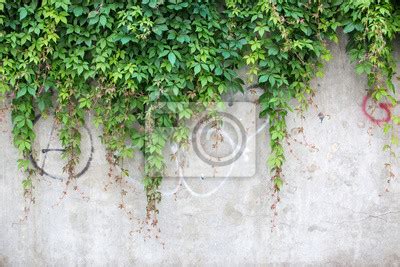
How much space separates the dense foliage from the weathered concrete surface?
20 centimetres

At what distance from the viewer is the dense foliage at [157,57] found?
12.0 feet

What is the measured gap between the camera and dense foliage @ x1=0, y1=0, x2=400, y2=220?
12.0 ft

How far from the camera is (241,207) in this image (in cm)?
410

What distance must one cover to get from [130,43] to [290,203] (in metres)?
1.78

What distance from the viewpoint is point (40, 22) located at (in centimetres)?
366

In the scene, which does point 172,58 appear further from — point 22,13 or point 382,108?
point 382,108

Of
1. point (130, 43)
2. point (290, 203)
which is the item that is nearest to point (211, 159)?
point (290, 203)

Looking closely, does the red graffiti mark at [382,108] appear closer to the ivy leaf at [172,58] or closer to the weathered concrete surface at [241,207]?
the weathered concrete surface at [241,207]

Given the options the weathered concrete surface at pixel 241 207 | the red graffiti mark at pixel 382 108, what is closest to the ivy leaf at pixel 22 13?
the weathered concrete surface at pixel 241 207

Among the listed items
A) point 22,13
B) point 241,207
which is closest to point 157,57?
point 22,13

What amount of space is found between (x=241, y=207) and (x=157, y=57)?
4.49ft

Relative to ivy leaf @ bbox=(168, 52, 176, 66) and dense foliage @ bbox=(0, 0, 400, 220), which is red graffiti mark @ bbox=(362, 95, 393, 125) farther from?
ivy leaf @ bbox=(168, 52, 176, 66)

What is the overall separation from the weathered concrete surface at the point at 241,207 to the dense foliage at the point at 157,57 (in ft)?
0.64

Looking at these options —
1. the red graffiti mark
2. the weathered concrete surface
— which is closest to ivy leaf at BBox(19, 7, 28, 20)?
the weathered concrete surface
